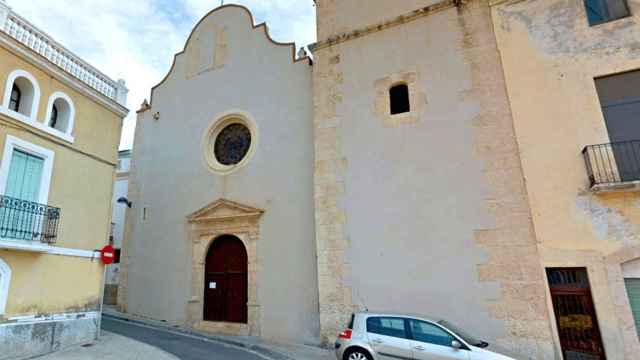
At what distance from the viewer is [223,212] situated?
11609 millimetres

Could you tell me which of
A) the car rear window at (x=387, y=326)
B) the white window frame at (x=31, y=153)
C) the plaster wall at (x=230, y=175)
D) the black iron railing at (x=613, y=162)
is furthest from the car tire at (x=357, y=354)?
the white window frame at (x=31, y=153)

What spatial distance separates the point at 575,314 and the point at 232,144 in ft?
33.7

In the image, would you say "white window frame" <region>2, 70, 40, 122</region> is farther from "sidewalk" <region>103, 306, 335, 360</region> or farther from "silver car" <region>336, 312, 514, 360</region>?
"silver car" <region>336, 312, 514, 360</region>

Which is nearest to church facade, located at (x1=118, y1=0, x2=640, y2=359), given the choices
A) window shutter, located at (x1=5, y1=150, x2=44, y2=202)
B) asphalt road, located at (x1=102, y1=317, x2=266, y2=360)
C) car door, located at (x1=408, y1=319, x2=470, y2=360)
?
asphalt road, located at (x1=102, y1=317, x2=266, y2=360)

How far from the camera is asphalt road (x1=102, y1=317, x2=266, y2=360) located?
776 cm

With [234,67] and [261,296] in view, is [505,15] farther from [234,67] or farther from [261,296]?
[261,296]

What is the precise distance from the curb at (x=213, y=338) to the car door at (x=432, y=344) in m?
3.09

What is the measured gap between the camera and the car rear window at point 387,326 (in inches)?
255

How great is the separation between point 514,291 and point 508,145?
3.06 metres

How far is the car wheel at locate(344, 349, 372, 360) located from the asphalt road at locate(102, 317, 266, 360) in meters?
2.20

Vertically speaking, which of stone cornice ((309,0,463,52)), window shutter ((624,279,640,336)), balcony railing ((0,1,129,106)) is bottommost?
window shutter ((624,279,640,336))

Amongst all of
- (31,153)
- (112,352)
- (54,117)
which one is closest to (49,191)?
(31,153)

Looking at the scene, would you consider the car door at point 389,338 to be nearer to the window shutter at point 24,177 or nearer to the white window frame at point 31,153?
the white window frame at point 31,153

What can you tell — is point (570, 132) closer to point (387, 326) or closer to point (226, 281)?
point (387, 326)
